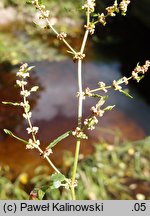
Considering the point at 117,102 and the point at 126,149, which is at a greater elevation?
the point at 117,102

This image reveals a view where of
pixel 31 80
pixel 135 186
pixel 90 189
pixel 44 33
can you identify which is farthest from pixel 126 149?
pixel 44 33

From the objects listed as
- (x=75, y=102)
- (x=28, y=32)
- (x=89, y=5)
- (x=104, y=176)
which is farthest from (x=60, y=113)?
(x=89, y=5)

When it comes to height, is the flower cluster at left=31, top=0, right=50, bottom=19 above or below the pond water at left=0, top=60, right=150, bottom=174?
below

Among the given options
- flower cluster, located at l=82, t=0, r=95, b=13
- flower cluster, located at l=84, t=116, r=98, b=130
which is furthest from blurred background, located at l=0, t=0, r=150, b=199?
flower cluster, located at l=84, t=116, r=98, b=130

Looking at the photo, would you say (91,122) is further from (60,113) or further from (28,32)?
(28,32)

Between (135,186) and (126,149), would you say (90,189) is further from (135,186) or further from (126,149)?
(126,149)

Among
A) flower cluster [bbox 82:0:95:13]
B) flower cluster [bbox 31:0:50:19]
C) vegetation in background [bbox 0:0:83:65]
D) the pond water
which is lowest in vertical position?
flower cluster [bbox 31:0:50:19]

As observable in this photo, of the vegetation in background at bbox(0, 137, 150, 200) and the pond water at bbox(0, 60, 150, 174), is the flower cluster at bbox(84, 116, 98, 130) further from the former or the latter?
the pond water at bbox(0, 60, 150, 174)
